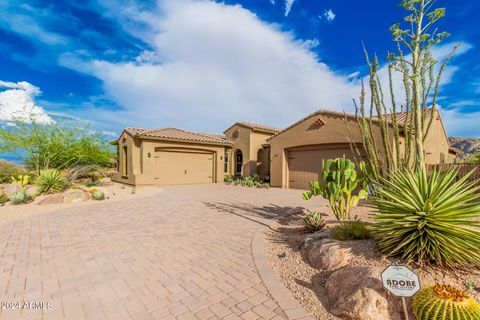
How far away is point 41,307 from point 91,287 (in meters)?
0.60

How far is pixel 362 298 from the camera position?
9.21 feet

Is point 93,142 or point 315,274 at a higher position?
point 93,142

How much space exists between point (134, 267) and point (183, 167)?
14494 millimetres

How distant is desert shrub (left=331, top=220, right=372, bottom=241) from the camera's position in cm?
444

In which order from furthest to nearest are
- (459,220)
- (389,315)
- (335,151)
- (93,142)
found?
(93,142) → (335,151) → (459,220) → (389,315)

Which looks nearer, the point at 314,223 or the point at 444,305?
the point at 444,305

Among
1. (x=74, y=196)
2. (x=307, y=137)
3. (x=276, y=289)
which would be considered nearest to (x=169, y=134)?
(x=74, y=196)

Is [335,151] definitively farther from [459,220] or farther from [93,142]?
[93,142]

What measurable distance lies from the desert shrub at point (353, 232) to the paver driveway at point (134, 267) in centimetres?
177

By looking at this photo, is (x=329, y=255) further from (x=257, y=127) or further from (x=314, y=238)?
(x=257, y=127)

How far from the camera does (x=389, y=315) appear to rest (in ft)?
8.86

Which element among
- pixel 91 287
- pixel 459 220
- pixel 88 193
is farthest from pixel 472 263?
pixel 88 193

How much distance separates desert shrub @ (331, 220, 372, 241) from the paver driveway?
5.82 feet

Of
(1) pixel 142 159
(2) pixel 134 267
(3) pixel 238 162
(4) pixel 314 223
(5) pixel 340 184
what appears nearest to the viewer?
(2) pixel 134 267
